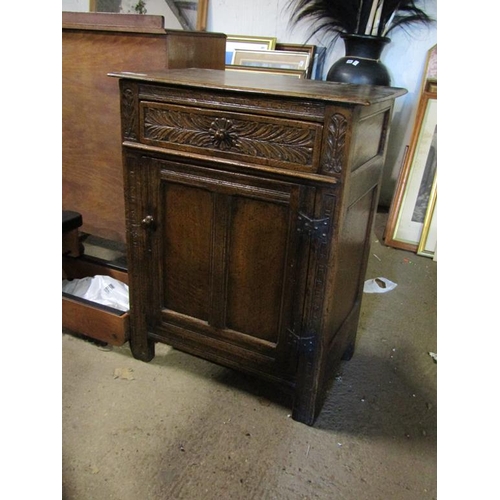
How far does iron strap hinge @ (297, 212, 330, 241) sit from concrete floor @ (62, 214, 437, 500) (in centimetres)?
56

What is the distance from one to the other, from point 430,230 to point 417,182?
0.25 meters

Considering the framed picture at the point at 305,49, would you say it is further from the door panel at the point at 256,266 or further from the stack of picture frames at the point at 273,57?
the door panel at the point at 256,266

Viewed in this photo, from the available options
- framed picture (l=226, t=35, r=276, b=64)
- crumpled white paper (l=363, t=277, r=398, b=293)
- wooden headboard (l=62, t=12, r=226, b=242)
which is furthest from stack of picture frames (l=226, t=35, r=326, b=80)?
crumpled white paper (l=363, t=277, r=398, b=293)

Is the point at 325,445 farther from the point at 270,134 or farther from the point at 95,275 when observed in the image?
the point at 95,275

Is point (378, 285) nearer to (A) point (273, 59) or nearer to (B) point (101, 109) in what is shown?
(B) point (101, 109)

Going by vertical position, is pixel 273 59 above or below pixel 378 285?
above

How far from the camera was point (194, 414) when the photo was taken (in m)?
1.29

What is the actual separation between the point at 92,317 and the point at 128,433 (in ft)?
1.33

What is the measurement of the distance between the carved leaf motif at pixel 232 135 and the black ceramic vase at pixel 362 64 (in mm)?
1433

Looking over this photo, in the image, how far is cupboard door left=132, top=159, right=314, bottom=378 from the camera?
1.12 m

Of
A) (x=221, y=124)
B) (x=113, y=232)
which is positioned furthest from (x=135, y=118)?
(x=113, y=232)

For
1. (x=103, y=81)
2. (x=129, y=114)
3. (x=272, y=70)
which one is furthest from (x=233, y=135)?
(x=272, y=70)

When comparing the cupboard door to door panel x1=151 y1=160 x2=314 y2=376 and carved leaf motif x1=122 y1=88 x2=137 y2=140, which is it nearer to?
door panel x1=151 y1=160 x2=314 y2=376

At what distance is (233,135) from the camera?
3.53ft
